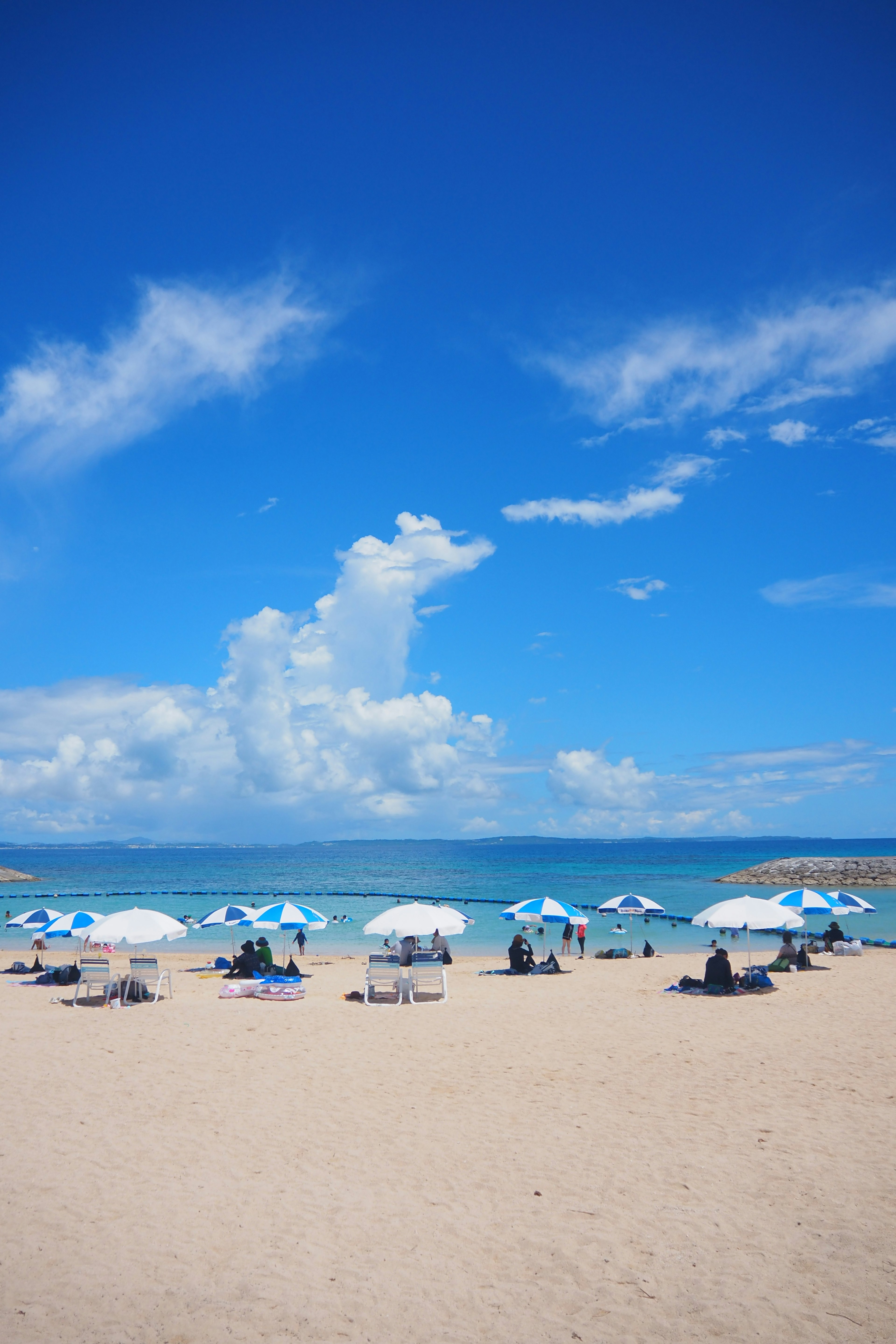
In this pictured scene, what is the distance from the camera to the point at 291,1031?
501 inches

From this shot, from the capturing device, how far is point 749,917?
639 inches

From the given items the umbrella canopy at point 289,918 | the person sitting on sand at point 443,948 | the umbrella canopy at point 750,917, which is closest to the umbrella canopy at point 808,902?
the umbrella canopy at point 750,917

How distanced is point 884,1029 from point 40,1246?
11.9m

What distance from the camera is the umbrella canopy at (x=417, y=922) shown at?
16.3m

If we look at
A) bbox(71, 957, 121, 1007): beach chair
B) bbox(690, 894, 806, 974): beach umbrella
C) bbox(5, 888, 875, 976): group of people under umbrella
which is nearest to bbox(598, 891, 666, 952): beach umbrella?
bbox(5, 888, 875, 976): group of people under umbrella

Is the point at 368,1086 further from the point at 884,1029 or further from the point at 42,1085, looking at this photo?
the point at 884,1029

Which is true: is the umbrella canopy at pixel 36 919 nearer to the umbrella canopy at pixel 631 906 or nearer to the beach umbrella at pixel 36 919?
the beach umbrella at pixel 36 919

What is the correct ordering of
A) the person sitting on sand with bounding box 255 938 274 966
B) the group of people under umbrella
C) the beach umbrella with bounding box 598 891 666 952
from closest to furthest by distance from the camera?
the group of people under umbrella, the person sitting on sand with bounding box 255 938 274 966, the beach umbrella with bounding box 598 891 666 952

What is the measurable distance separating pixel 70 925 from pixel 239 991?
511cm

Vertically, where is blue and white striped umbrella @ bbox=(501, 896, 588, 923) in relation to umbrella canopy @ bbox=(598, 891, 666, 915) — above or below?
above

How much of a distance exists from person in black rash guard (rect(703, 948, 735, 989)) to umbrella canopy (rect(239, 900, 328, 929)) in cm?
780

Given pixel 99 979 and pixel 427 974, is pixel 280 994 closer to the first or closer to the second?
pixel 427 974

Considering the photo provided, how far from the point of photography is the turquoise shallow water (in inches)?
1305

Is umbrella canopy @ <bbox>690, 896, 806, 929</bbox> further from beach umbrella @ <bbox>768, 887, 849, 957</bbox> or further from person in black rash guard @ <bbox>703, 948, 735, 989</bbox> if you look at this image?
beach umbrella @ <bbox>768, 887, 849, 957</bbox>
